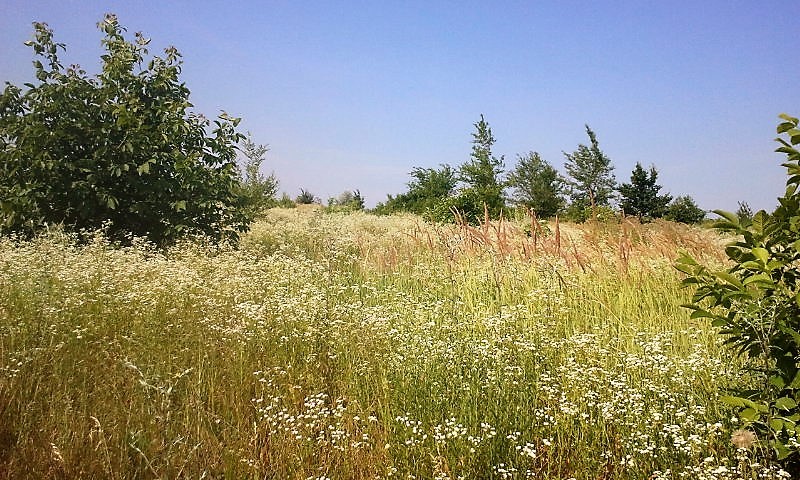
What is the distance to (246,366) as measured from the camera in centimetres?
347

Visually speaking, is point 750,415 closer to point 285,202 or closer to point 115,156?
point 115,156

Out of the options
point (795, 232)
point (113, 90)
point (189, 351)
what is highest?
point (113, 90)

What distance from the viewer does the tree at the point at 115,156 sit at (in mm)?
7855

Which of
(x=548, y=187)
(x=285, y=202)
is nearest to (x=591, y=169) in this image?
(x=548, y=187)

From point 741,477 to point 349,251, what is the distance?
24.9 ft

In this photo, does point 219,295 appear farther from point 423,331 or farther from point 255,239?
point 255,239

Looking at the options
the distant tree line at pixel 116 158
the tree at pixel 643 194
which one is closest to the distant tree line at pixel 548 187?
the tree at pixel 643 194

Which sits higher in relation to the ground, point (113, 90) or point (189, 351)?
point (113, 90)

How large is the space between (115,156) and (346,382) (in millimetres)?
7136

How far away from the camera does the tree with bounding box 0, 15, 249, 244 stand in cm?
786

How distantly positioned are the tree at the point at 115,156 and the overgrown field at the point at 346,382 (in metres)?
2.86

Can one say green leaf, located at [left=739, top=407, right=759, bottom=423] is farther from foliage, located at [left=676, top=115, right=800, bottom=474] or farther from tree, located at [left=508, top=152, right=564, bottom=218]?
tree, located at [left=508, top=152, right=564, bottom=218]

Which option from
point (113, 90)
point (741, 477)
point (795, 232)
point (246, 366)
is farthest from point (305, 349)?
point (113, 90)

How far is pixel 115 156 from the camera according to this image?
825 cm
